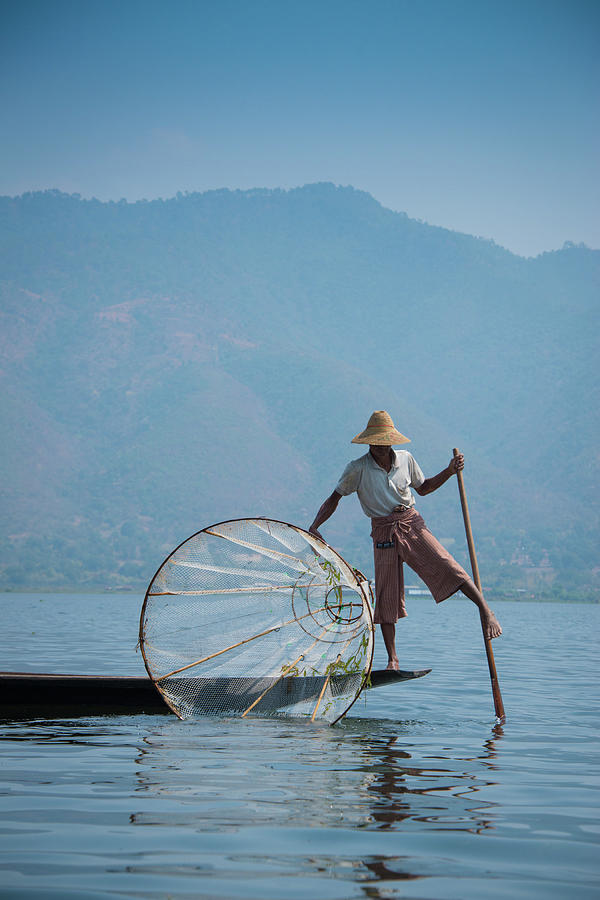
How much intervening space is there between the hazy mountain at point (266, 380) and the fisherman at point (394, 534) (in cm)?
7862

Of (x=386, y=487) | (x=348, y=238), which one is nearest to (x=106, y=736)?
(x=386, y=487)

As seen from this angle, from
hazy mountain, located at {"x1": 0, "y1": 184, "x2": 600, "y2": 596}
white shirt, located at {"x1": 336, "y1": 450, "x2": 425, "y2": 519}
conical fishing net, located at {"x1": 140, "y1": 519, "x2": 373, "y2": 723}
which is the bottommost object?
conical fishing net, located at {"x1": 140, "y1": 519, "x2": 373, "y2": 723}

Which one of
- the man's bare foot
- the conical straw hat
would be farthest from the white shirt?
the man's bare foot

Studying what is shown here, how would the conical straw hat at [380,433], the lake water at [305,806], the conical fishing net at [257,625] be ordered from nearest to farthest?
1. the lake water at [305,806]
2. the conical fishing net at [257,625]
3. the conical straw hat at [380,433]

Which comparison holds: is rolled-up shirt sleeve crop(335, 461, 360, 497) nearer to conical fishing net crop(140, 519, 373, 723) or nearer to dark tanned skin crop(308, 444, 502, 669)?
dark tanned skin crop(308, 444, 502, 669)

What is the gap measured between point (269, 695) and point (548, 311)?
153m

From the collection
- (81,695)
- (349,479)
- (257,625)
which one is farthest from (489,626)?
(81,695)

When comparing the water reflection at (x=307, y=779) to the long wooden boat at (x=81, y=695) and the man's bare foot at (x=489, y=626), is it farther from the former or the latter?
the man's bare foot at (x=489, y=626)

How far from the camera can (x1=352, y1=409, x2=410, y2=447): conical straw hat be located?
748cm

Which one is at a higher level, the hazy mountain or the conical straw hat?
the hazy mountain

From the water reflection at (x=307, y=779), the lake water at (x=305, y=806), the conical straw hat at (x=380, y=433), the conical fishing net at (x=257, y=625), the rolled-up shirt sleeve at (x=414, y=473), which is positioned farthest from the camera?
the rolled-up shirt sleeve at (x=414, y=473)

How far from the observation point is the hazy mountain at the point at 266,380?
338 feet

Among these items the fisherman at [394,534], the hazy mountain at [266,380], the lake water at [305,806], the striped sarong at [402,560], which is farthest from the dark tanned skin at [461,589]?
the hazy mountain at [266,380]

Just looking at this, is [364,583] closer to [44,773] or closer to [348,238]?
[44,773]
